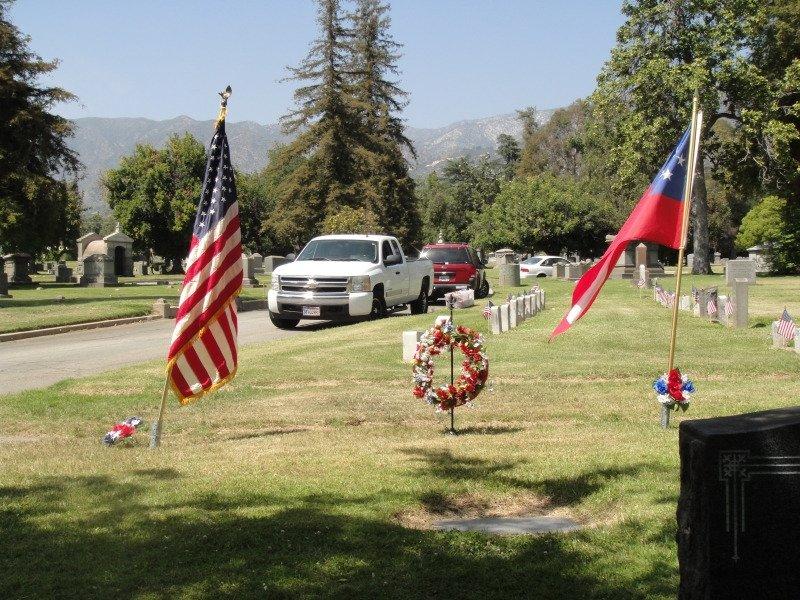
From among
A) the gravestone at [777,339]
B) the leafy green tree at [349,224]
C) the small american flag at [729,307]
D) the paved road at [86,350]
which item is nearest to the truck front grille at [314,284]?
the paved road at [86,350]

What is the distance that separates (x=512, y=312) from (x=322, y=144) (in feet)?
148

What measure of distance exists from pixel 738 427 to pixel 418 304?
22.2 m

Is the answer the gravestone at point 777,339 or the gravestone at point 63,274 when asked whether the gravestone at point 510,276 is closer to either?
the gravestone at point 63,274

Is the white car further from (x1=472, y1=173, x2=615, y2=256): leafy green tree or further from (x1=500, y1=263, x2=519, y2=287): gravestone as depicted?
(x1=472, y1=173, x2=615, y2=256): leafy green tree

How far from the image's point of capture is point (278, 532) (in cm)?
551

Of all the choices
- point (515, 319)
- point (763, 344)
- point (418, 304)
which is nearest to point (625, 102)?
point (418, 304)

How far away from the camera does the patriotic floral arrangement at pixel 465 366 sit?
896 centimetres

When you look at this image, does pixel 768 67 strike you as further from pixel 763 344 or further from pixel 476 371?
pixel 476 371

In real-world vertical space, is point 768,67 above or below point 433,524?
above

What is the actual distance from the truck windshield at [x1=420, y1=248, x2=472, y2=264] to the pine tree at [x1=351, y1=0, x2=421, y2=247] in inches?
1328

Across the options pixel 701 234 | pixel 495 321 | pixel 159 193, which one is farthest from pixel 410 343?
pixel 159 193

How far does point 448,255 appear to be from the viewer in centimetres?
3262

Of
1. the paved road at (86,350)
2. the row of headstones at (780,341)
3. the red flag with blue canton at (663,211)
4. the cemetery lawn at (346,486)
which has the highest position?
the red flag with blue canton at (663,211)

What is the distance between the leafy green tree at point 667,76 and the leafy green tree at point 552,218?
25.4 m
